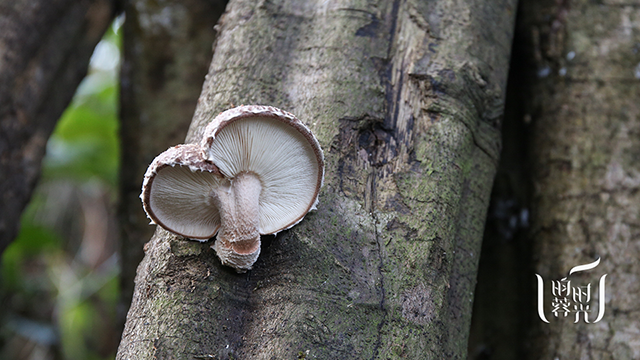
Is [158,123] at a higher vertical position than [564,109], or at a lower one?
lower

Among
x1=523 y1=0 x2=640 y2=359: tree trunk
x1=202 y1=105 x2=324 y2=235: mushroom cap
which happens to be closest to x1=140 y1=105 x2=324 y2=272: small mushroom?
x1=202 y1=105 x2=324 y2=235: mushroom cap

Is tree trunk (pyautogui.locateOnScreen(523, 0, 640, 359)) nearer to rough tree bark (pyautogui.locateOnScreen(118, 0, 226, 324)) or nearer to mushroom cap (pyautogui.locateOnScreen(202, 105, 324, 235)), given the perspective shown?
mushroom cap (pyautogui.locateOnScreen(202, 105, 324, 235))

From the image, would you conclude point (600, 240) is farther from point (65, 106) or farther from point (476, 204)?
point (65, 106)

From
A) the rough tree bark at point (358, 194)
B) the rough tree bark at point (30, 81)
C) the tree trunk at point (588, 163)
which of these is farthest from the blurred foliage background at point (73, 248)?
the tree trunk at point (588, 163)

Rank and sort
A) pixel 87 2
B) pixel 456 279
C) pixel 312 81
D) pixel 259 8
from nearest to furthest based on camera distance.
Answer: pixel 456 279
pixel 312 81
pixel 259 8
pixel 87 2

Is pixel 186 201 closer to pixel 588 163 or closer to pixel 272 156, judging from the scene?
pixel 272 156

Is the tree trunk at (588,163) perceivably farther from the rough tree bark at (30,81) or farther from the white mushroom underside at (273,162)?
the rough tree bark at (30,81)

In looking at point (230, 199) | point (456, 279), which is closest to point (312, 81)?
point (230, 199)
